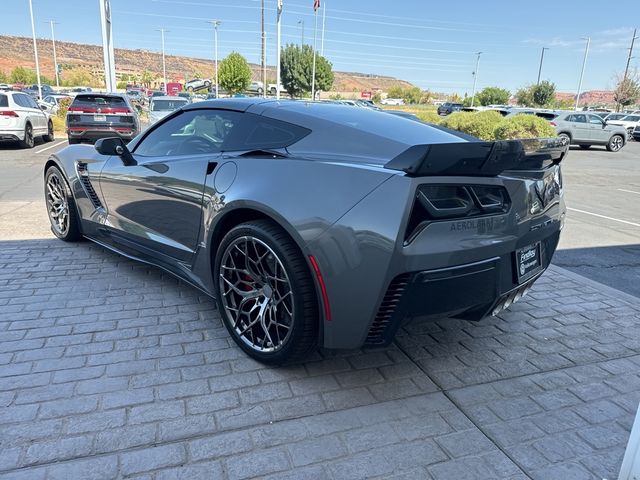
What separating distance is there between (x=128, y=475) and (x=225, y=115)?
224cm

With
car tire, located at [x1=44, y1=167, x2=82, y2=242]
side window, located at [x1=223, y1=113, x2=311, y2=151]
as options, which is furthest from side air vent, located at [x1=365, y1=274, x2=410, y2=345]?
car tire, located at [x1=44, y1=167, x2=82, y2=242]

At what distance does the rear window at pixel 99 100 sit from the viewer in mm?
13086

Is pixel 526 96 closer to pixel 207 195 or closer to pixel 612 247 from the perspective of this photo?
pixel 612 247

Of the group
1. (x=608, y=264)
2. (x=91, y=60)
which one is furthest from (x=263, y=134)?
(x=91, y=60)

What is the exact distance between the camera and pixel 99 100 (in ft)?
43.0

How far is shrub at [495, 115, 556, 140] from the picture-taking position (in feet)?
57.0

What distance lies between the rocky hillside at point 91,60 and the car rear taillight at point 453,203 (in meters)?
111

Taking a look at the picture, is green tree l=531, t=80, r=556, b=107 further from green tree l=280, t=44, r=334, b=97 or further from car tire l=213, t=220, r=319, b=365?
car tire l=213, t=220, r=319, b=365

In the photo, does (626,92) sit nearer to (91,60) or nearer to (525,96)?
(525,96)

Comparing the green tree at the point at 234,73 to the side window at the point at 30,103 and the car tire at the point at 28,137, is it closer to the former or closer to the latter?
the side window at the point at 30,103

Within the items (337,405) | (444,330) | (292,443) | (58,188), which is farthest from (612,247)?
(58,188)

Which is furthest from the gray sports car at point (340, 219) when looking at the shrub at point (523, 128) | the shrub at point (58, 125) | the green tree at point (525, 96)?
the green tree at point (525, 96)

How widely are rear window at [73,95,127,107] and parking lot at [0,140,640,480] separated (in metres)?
10.4

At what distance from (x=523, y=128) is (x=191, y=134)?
657 inches
